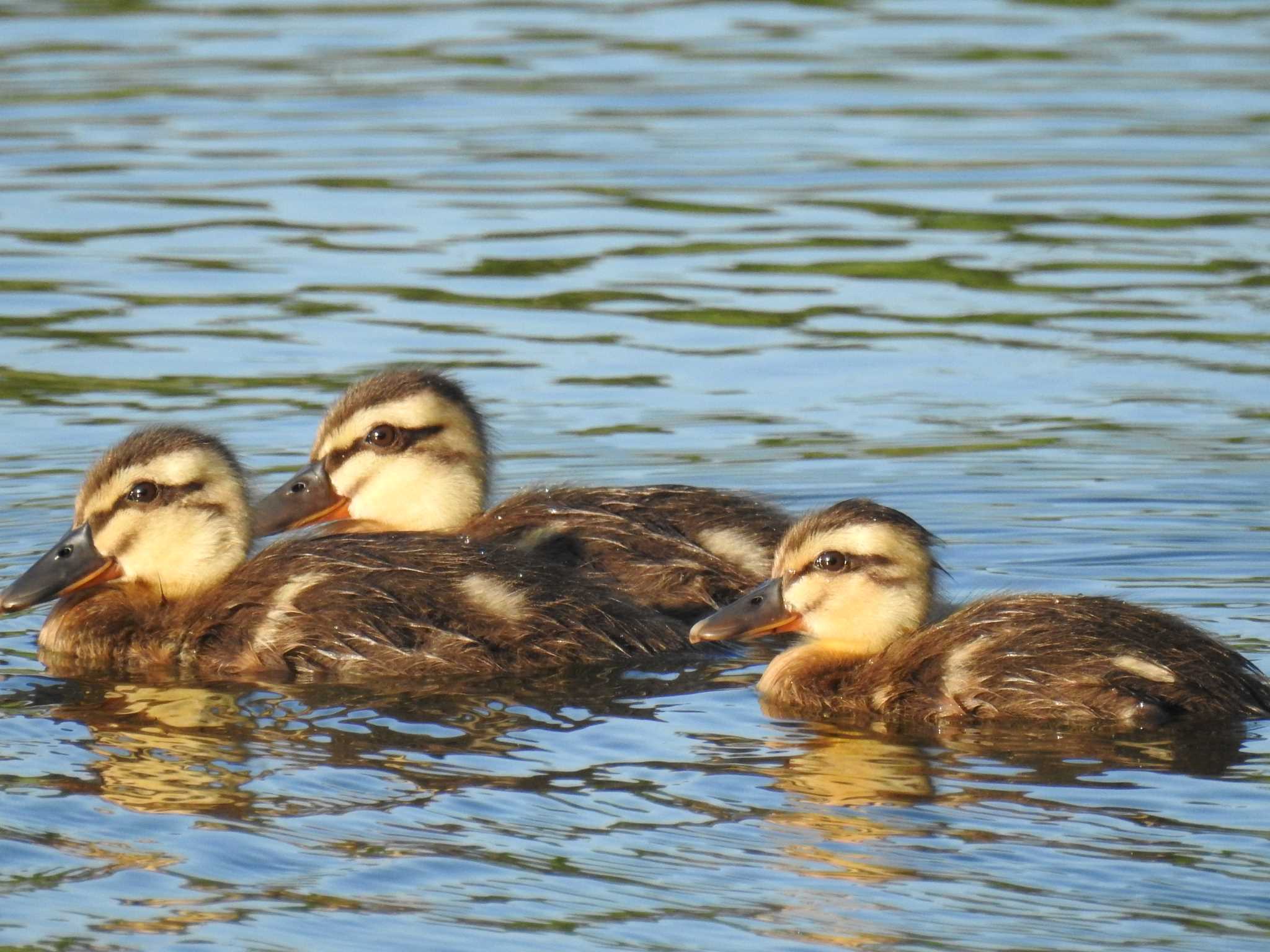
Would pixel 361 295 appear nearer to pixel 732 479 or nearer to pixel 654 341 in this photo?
pixel 654 341

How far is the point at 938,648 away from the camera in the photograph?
7.18 m

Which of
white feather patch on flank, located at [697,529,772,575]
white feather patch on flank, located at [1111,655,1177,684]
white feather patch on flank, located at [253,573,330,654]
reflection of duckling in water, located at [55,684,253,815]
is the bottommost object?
reflection of duckling in water, located at [55,684,253,815]

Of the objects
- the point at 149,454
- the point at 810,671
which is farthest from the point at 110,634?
the point at 810,671

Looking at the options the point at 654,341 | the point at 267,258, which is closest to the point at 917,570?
the point at 654,341

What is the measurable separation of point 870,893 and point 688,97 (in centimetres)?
1230

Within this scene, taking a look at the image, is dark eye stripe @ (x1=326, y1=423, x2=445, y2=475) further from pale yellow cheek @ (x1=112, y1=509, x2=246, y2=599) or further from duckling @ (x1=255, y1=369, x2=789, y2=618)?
pale yellow cheek @ (x1=112, y1=509, x2=246, y2=599)

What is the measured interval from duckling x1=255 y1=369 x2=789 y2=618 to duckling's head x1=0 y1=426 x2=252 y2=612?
59 cm

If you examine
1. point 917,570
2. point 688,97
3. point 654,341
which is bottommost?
point 917,570

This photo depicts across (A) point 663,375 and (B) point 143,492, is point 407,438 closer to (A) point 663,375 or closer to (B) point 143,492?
(B) point 143,492

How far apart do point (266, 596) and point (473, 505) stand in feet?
4.96

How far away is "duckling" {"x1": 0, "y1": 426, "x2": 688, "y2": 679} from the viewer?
757cm

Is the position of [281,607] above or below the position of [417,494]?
below

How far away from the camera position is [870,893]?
18.4 feet

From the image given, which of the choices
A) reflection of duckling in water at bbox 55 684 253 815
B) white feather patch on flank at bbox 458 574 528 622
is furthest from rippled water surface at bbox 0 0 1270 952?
white feather patch on flank at bbox 458 574 528 622
